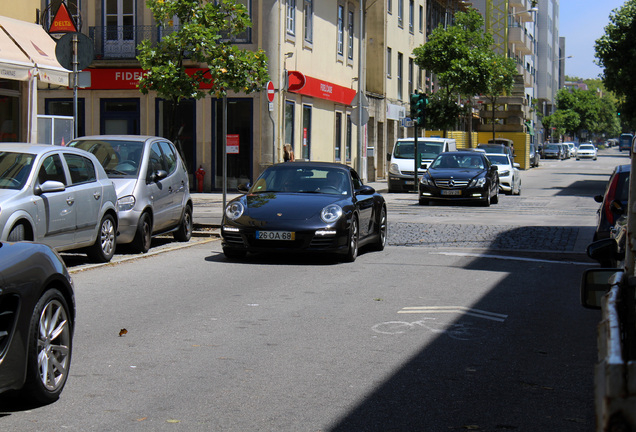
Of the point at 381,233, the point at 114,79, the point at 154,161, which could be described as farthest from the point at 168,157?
the point at 114,79

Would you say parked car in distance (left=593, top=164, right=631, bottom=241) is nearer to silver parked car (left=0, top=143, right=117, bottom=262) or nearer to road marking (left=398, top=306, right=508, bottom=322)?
road marking (left=398, top=306, right=508, bottom=322)

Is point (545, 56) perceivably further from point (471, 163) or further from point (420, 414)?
point (420, 414)

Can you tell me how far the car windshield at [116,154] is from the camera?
14.5 metres

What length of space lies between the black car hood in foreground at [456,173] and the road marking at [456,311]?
17.8 meters

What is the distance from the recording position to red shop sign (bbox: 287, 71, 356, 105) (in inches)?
1323

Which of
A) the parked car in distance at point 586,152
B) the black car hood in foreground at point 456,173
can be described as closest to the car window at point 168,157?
the black car hood in foreground at point 456,173

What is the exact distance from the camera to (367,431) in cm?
502

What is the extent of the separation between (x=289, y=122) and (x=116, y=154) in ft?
66.1

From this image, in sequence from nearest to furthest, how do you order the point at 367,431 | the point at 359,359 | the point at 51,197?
1. the point at 367,431
2. the point at 359,359
3. the point at 51,197

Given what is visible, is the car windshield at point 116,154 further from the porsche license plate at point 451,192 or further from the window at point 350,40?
the window at point 350,40

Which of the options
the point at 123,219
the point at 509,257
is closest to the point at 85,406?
the point at 123,219

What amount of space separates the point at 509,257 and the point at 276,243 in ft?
11.9

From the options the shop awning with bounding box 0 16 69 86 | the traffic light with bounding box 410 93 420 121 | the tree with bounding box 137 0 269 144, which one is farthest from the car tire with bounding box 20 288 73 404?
the traffic light with bounding box 410 93 420 121

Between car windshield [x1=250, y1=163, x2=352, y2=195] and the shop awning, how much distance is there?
23.9 feet
